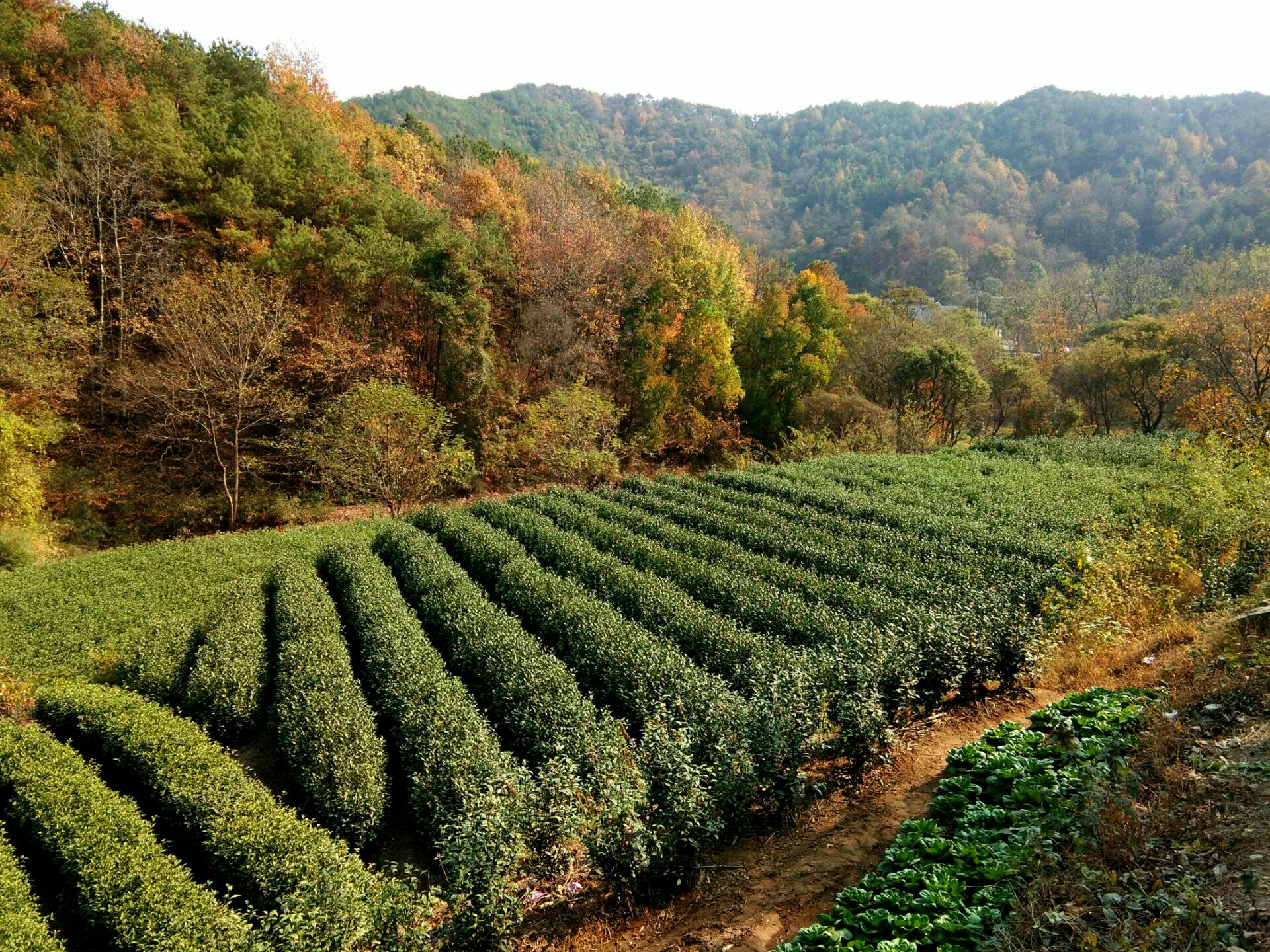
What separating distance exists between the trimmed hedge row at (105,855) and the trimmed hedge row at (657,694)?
13.6 ft

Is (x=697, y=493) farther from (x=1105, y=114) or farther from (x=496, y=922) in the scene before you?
(x=1105, y=114)

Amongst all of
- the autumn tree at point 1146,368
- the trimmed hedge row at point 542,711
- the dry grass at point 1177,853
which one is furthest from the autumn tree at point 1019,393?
the trimmed hedge row at point 542,711

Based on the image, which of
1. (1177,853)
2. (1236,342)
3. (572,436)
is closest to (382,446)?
(572,436)

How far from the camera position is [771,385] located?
3534 centimetres

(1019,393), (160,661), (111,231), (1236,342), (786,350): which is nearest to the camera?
(160,661)

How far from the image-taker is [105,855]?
632 centimetres

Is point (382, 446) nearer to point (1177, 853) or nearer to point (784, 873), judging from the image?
point (784, 873)

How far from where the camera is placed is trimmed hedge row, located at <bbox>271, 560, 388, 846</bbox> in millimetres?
7566

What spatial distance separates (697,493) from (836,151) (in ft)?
337

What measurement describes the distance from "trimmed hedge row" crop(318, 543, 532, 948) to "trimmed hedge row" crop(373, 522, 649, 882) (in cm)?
44

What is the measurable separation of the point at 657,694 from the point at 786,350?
29.3 metres

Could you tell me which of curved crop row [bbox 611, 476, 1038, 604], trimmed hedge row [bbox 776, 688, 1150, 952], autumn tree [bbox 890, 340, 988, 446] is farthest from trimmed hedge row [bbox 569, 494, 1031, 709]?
autumn tree [bbox 890, 340, 988, 446]

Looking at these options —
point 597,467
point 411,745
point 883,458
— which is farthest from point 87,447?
point 883,458

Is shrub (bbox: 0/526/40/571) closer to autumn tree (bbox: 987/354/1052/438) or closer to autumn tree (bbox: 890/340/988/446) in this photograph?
autumn tree (bbox: 890/340/988/446)
